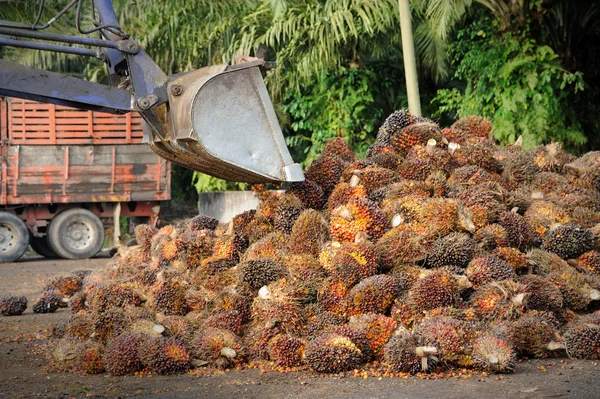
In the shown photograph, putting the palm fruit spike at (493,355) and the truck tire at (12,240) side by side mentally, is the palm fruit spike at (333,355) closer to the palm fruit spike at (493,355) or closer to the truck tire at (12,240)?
the palm fruit spike at (493,355)

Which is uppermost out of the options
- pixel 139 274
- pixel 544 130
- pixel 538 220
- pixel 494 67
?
pixel 494 67

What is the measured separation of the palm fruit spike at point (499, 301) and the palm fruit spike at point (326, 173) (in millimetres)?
1803

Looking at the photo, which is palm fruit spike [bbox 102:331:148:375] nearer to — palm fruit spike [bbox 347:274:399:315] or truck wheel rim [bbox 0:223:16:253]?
palm fruit spike [bbox 347:274:399:315]

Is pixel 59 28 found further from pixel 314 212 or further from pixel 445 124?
pixel 314 212

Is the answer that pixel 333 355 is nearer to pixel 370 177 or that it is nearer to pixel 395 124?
pixel 370 177

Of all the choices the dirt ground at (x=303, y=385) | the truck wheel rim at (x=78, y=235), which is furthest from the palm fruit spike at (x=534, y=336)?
the truck wheel rim at (x=78, y=235)

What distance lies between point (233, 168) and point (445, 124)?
530 inches

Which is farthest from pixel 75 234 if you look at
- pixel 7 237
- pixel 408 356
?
pixel 408 356

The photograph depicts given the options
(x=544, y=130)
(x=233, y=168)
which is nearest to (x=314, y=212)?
(x=233, y=168)

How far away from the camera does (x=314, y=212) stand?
6.80m

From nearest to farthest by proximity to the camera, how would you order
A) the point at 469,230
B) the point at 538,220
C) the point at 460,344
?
the point at 460,344
the point at 469,230
the point at 538,220

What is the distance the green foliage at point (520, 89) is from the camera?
13.8 meters

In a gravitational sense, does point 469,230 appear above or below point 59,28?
below

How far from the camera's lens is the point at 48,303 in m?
8.94
